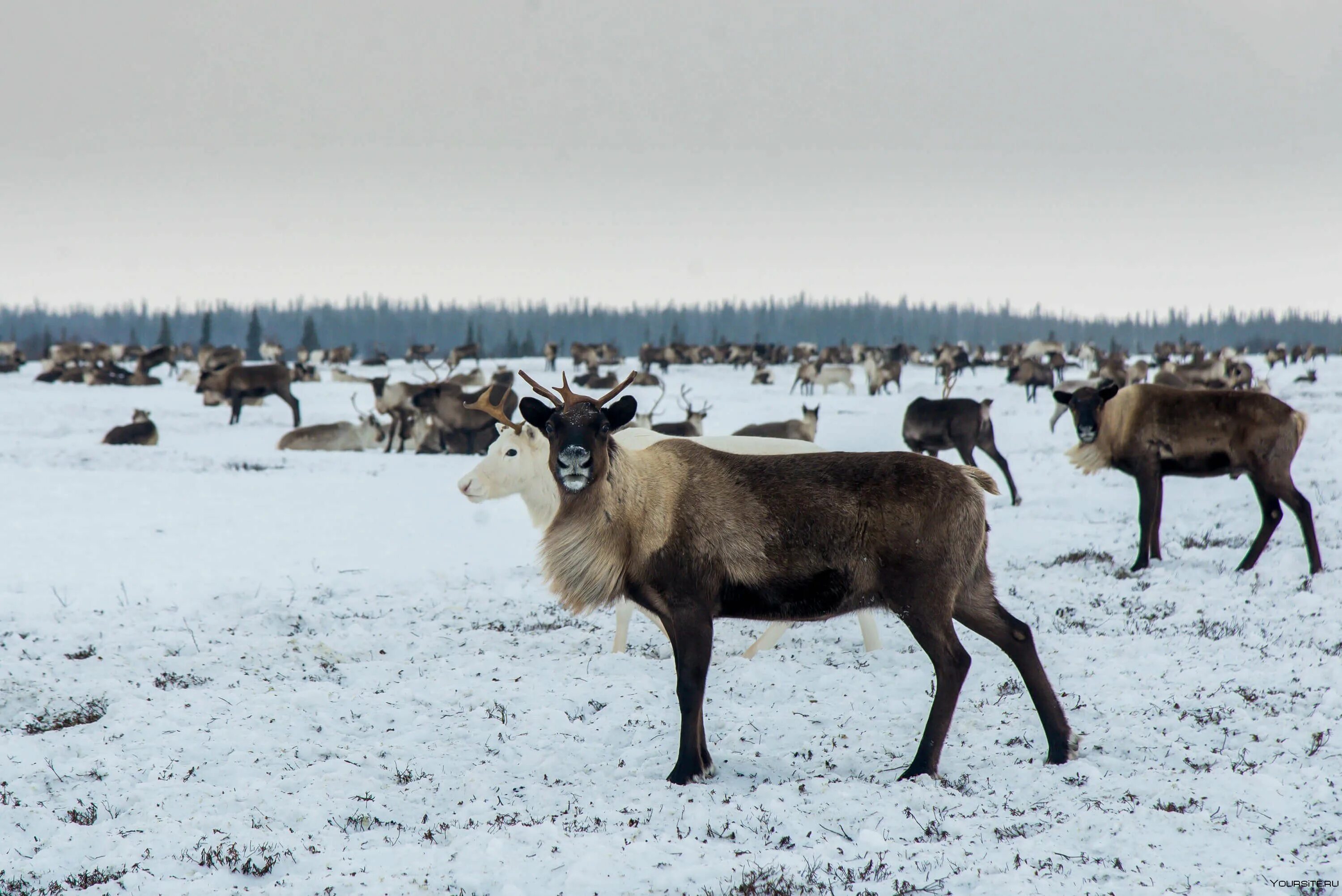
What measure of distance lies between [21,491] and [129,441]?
8.34 metres

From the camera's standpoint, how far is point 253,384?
2631 cm

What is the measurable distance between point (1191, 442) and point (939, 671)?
6.54 m

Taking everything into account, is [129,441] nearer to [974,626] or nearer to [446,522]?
[446,522]

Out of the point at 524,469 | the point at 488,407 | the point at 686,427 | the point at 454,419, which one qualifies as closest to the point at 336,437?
the point at 454,419

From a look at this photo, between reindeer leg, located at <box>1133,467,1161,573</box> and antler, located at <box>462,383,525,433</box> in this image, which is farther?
reindeer leg, located at <box>1133,467,1161,573</box>

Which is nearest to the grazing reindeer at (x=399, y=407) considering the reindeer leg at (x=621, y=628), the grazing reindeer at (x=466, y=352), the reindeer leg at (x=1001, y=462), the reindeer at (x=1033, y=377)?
the reindeer leg at (x=1001, y=462)

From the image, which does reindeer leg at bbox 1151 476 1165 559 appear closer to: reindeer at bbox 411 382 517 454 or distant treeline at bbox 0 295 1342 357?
reindeer at bbox 411 382 517 454

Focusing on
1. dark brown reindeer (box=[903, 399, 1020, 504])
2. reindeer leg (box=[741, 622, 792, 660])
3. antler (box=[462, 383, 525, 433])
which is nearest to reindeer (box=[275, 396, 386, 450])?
dark brown reindeer (box=[903, 399, 1020, 504])

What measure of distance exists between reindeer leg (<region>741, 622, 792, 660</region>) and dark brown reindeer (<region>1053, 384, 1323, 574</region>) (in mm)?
4621

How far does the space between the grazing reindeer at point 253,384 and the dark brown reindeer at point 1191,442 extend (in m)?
20.9

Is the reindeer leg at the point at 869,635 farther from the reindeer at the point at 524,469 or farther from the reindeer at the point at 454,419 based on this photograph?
the reindeer at the point at 454,419

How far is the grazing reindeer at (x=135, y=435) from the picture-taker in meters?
21.1

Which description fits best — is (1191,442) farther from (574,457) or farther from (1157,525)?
(574,457)

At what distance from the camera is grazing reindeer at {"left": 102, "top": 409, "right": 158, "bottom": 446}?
21.1 m
